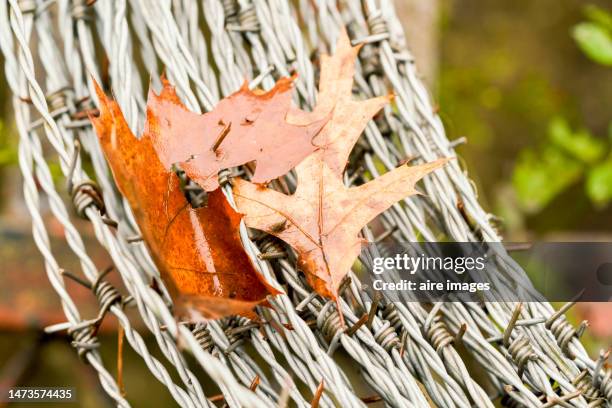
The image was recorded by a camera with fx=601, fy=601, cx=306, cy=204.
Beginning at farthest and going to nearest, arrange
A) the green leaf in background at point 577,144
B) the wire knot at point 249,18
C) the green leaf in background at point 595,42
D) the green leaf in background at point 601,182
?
1. the green leaf in background at point 577,144
2. the green leaf in background at point 601,182
3. the green leaf in background at point 595,42
4. the wire knot at point 249,18

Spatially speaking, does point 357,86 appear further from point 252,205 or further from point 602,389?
point 602,389

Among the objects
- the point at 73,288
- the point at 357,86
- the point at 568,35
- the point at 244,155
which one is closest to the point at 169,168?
the point at 244,155

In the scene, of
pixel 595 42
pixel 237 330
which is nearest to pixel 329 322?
pixel 237 330

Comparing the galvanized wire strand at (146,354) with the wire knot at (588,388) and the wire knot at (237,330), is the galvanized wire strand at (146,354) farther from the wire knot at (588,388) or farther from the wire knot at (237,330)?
the wire knot at (588,388)

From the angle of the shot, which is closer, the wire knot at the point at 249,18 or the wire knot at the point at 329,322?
the wire knot at the point at 329,322

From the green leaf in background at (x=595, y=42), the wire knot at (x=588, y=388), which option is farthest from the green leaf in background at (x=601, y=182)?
the wire knot at (x=588, y=388)

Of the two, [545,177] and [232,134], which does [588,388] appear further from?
[545,177]
